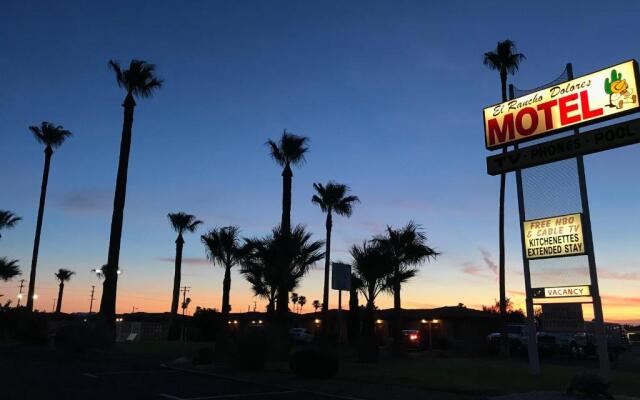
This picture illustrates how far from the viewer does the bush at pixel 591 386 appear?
11.0 m

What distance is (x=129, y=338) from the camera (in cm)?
4269

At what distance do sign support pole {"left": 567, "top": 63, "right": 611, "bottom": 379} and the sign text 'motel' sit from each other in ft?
1.09

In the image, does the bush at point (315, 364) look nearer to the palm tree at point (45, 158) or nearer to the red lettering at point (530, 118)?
the red lettering at point (530, 118)

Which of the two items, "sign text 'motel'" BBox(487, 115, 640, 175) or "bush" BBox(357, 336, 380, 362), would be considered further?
"bush" BBox(357, 336, 380, 362)

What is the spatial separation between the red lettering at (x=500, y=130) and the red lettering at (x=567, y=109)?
1711 millimetres

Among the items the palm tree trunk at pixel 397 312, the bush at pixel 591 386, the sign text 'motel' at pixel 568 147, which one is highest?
the sign text 'motel' at pixel 568 147

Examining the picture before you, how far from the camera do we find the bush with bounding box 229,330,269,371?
17.5 metres

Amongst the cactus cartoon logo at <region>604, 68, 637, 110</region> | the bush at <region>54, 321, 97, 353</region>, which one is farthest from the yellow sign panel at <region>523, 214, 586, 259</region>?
the bush at <region>54, 321, 97, 353</region>

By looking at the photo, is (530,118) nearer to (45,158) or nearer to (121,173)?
(121,173)

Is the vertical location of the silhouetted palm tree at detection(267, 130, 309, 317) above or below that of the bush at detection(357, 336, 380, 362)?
above

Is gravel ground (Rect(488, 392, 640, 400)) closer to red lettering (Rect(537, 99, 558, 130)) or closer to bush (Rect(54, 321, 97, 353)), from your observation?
red lettering (Rect(537, 99, 558, 130))

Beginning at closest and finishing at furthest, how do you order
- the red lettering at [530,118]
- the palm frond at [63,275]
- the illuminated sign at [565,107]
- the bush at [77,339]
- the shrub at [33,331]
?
the illuminated sign at [565,107] < the red lettering at [530,118] < the bush at [77,339] < the shrub at [33,331] < the palm frond at [63,275]

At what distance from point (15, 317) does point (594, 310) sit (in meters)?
34.9

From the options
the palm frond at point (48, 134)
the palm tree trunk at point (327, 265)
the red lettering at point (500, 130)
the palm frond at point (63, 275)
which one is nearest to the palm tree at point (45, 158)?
the palm frond at point (48, 134)
